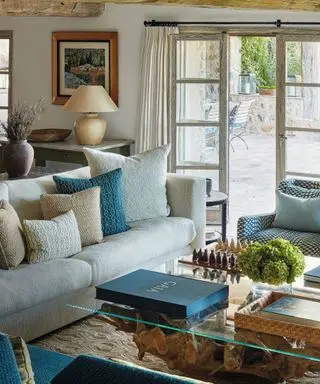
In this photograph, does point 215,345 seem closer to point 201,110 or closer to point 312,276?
point 312,276

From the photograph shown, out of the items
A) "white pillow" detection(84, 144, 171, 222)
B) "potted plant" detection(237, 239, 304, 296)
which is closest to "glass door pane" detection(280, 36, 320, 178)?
"white pillow" detection(84, 144, 171, 222)

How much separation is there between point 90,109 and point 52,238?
109 inches

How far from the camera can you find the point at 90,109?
7820 millimetres

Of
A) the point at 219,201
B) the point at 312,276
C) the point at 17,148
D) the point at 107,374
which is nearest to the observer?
the point at 107,374

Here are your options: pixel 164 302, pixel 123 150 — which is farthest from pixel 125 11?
pixel 164 302

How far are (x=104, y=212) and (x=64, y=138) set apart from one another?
8.77 ft

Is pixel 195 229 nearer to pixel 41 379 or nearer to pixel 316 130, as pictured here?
pixel 316 130

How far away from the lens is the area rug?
4.71 metres

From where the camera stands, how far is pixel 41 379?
369cm

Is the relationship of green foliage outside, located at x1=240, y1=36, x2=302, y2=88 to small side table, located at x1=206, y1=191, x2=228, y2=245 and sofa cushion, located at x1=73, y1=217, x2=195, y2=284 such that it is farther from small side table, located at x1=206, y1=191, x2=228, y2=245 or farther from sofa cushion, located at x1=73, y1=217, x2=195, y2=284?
sofa cushion, located at x1=73, y1=217, x2=195, y2=284

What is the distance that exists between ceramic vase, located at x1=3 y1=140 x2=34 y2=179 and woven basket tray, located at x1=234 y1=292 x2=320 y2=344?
2976 millimetres

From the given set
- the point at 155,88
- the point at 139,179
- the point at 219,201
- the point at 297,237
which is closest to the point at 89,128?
the point at 155,88

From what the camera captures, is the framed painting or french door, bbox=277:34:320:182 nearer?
french door, bbox=277:34:320:182

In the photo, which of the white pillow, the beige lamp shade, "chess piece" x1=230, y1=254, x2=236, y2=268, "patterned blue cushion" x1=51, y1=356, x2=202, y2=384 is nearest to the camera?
"patterned blue cushion" x1=51, y1=356, x2=202, y2=384
